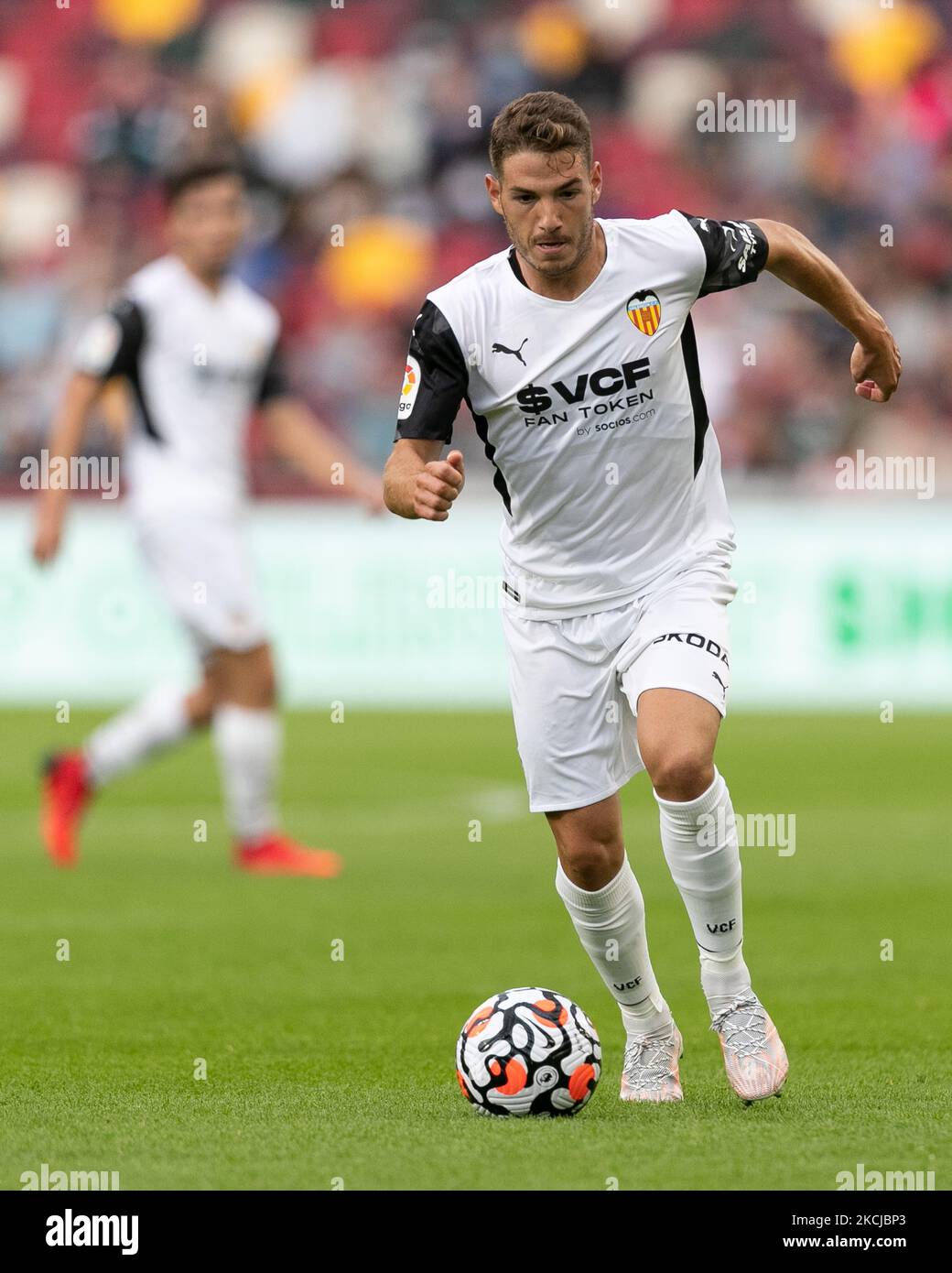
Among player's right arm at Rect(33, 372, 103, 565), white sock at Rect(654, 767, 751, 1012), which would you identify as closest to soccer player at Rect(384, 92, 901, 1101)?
white sock at Rect(654, 767, 751, 1012)

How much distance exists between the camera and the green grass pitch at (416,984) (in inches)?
188

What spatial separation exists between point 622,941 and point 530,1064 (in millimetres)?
544

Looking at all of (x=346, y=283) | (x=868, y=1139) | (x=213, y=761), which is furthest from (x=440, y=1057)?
(x=346, y=283)

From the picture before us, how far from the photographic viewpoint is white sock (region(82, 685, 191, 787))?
1045 cm

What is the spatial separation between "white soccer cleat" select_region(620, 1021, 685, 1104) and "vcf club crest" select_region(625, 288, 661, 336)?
5.88 ft

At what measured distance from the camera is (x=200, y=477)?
10492mm

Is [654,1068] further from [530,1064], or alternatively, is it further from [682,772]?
[682,772]

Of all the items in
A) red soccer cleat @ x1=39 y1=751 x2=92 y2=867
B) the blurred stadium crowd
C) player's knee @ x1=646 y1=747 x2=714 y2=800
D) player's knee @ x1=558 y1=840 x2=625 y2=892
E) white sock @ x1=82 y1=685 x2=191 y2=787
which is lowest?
player's knee @ x1=558 y1=840 x2=625 y2=892

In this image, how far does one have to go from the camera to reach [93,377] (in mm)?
10039

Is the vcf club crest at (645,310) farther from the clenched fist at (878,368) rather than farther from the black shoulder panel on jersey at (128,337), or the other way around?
the black shoulder panel on jersey at (128,337)

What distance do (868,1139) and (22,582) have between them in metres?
13.0

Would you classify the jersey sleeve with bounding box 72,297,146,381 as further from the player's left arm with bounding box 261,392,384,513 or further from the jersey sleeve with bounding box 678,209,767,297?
the jersey sleeve with bounding box 678,209,767,297

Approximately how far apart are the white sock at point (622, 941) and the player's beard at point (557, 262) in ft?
5.03

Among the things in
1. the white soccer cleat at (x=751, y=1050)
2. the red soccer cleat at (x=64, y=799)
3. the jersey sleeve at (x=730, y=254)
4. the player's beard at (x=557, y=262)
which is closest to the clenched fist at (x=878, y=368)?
the jersey sleeve at (x=730, y=254)
